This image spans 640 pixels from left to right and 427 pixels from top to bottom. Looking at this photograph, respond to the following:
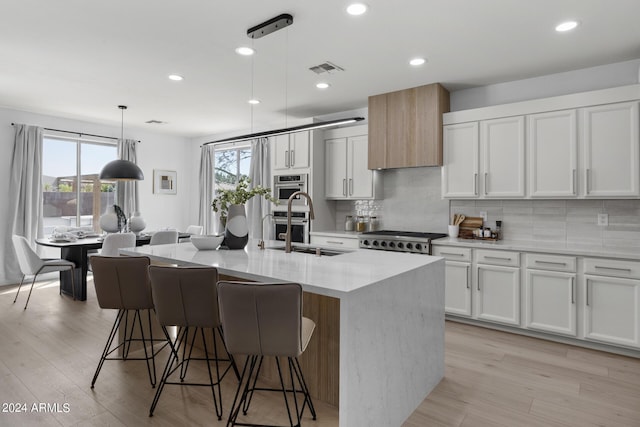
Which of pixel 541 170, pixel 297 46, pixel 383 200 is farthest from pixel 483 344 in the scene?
pixel 297 46

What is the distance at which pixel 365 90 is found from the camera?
4.44m

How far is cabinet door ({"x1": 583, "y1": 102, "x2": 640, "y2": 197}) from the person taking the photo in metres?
3.22

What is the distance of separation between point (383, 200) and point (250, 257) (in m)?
2.77

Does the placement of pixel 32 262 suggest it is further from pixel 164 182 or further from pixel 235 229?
pixel 235 229

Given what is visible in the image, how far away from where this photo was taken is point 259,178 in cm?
622

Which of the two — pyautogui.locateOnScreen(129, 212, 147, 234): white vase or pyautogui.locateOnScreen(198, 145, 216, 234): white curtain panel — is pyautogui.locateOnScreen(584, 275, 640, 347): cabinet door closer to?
pyautogui.locateOnScreen(129, 212, 147, 234): white vase

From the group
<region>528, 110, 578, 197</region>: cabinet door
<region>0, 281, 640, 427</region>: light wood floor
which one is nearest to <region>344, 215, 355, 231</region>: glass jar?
<region>0, 281, 640, 427</region>: light wood floor

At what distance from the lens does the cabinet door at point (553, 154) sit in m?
3.49

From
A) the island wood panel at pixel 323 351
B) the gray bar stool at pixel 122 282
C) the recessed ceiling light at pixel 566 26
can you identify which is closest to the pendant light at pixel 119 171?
the gray bar stool at pixel 122 282

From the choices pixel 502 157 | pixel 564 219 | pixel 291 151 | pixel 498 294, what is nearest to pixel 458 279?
pixel 498 294

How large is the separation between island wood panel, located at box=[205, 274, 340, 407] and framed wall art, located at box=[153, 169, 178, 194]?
19.1ft

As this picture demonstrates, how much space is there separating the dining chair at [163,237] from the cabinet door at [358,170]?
2.43 m

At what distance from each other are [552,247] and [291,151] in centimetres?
343

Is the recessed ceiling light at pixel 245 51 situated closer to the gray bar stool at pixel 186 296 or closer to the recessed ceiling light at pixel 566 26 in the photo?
the gray bar stool at pixel 186 296
